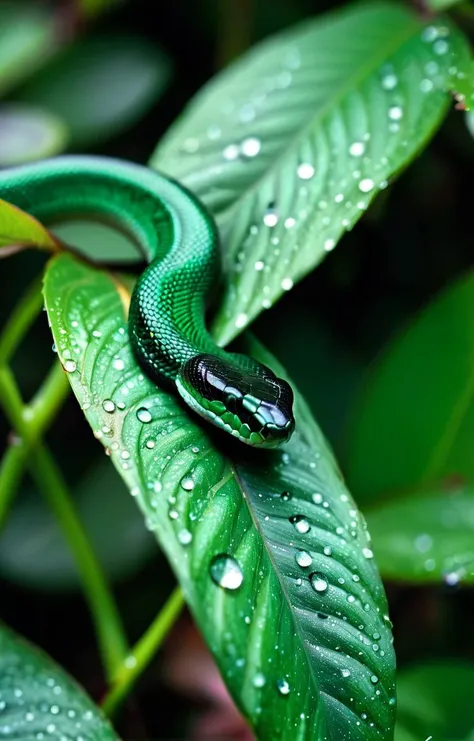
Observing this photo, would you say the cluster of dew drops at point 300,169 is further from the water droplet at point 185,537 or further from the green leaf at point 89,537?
the green leaf at point 89,537

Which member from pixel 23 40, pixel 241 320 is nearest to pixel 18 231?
pixel 241 320

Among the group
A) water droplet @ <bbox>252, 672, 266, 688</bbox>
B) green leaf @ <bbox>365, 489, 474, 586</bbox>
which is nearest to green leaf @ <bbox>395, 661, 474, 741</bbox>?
green leaf @ <bbox>365, 489, 474, 586</bbox>

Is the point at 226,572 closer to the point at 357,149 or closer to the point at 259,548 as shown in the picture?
the point at 259,548

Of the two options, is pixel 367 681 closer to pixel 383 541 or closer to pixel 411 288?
pixel 383 541

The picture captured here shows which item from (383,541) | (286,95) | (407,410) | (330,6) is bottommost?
(383,541)

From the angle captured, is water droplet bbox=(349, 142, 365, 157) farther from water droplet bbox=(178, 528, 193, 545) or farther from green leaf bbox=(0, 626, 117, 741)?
green leaf bbox=(0, 626, 117, 741)

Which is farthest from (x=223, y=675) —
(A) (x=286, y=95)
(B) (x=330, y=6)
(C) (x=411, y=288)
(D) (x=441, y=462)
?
(B) (x=330, y=6)

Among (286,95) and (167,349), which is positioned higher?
(286,95)
